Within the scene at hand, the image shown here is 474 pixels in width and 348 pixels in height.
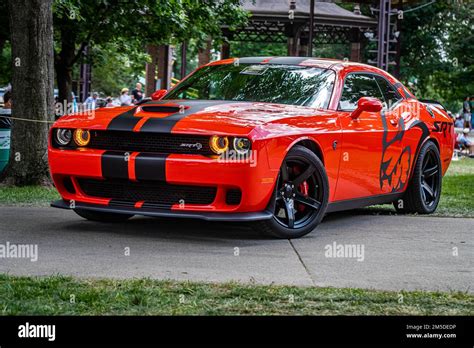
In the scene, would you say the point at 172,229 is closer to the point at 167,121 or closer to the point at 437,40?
the point at 167,121

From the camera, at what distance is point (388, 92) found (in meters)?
9.81

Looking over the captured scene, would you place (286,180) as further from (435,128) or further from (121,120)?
(435,128)

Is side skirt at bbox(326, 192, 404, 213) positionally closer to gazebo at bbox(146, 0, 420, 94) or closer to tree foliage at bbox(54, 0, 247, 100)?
tree foliage at bbox(54, 0, 247, 100)

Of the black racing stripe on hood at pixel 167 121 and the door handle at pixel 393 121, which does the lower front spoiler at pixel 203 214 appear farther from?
the door handle at pixel 393 121

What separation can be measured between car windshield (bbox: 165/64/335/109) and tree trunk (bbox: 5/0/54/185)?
3380mm

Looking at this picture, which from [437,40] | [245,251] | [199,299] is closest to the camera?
[199,299]

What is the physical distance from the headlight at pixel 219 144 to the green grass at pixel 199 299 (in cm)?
178

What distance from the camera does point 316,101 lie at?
8406 mm

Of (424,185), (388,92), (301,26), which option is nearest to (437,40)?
(301,26)

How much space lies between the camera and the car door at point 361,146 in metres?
8.38

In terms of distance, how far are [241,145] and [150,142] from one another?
719mm

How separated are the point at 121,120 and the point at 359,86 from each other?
259 cm

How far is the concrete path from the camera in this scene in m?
5.96
